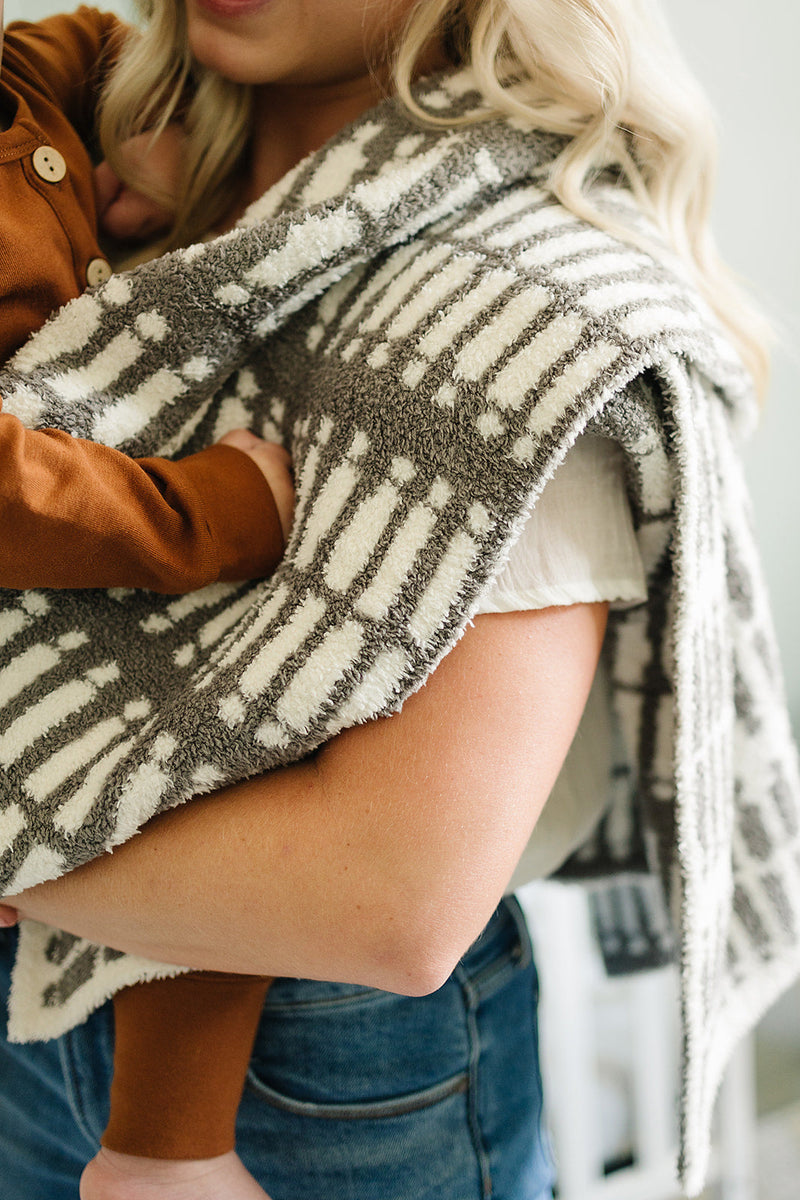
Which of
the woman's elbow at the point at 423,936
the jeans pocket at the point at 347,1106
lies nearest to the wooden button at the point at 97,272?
the woman's elbow at the point at 423,936

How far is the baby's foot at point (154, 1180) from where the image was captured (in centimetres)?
56

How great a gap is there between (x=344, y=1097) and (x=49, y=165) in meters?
0.70

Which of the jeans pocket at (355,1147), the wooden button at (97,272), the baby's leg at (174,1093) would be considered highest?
the wooden button at (97,272)

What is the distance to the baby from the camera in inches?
18.5

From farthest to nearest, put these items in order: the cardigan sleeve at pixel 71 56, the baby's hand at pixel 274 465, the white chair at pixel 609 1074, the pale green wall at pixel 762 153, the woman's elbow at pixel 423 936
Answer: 1. the white chair at pixel 609 1074
2. the pale green wall at pixel 762 153
3. the cardigan sleeve at pixel 71 56
4. the baby's hand at pixel 274 465
5. the woman's elbow at pixel 423 936

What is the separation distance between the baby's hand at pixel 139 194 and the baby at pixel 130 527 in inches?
1.1

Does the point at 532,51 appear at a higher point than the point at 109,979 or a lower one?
higher

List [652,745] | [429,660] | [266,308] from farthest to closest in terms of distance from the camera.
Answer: [652,745]
[266,308]
[429,660]

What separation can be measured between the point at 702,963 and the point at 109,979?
1.32ft

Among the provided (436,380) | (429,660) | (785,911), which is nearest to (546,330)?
(436,380)

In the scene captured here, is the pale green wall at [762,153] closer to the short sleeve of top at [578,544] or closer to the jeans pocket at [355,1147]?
the short sleeve of top at [578,544]

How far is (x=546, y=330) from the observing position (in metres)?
0.45

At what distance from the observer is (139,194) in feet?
2.30

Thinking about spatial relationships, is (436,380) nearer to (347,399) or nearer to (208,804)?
(347,399)
